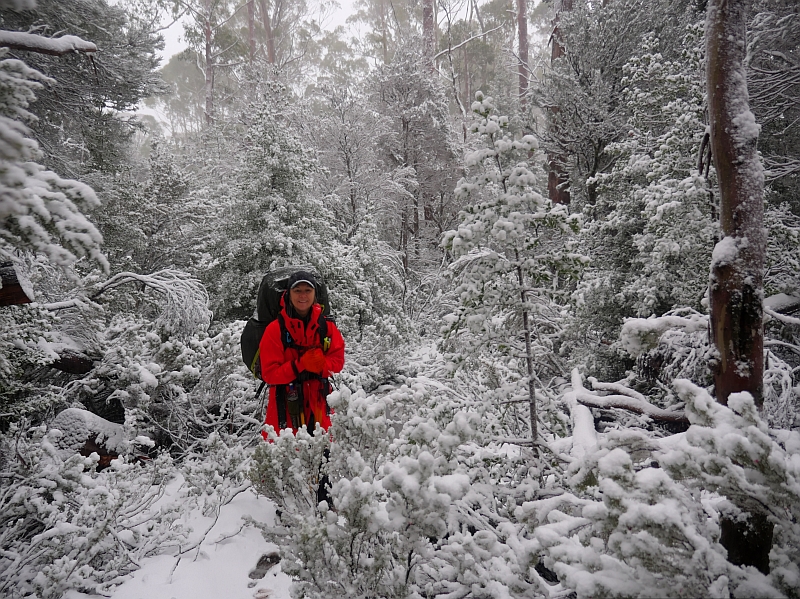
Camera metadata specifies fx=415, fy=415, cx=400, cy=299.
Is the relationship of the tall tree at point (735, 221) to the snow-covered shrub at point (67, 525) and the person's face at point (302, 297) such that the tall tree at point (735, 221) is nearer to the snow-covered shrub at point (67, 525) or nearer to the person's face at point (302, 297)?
the person's face at point (302, 297)

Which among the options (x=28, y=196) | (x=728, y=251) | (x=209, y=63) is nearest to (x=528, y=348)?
(x=728, y=251)

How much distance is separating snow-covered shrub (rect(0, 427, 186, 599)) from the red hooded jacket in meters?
1.09

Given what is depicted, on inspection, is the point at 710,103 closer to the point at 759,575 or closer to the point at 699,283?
the point at 759,575

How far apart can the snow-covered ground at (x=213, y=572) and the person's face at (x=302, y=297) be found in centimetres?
172

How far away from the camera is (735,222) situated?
172cm

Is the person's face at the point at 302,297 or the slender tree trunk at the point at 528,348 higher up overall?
the person's face at the point at 302,297

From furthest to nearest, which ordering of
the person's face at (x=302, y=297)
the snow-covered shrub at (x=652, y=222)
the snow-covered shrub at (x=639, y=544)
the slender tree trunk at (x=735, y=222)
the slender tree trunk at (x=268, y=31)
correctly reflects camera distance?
the slender tree trunk at (x=268, y=31), the snow-covered shrub at (x=652, y=222), the person's face at (x=302, y=297), the slender tree trunk at (x=735, y=222), the snow-covered shrub at (x=639, y=544)

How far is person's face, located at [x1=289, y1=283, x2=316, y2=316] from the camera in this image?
10.8ft

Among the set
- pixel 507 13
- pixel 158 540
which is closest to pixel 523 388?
pixel 158 540

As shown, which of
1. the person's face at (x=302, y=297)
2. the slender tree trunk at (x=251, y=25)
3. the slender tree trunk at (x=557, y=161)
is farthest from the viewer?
the slender tree trunk at (x=251, y=25)

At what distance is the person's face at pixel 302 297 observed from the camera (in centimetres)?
329

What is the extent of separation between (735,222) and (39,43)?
9.25 feet

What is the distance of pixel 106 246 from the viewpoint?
25.9 feet

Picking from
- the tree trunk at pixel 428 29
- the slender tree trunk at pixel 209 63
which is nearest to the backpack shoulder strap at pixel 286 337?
the tree trunk at pixel 428 29
